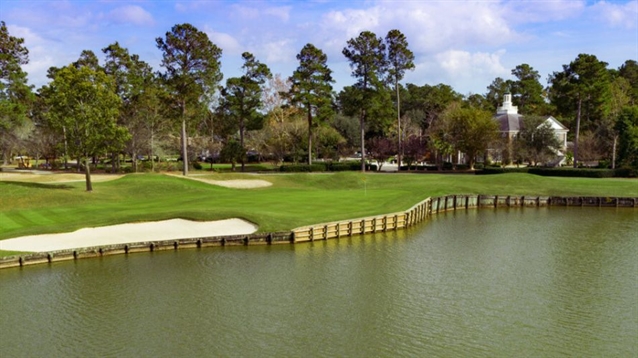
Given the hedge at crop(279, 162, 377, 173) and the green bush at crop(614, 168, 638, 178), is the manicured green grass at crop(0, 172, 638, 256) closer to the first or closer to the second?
the green bush at crop(614, 168, 638, 178)

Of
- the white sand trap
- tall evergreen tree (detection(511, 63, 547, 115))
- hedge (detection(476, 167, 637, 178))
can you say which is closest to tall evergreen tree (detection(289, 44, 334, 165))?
hedge (detection(476, 167, 637, 178))

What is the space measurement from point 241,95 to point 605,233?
6361 centimetres

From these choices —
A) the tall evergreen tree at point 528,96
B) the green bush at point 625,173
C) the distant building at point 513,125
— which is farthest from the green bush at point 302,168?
the tall evergreen tree at point 528,96

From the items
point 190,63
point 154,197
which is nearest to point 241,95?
point 190,63

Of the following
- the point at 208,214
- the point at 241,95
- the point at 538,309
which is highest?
the point at 241,95

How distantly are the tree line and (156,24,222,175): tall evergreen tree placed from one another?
5.5 inches

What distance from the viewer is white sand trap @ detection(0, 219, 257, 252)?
33344 millimetres

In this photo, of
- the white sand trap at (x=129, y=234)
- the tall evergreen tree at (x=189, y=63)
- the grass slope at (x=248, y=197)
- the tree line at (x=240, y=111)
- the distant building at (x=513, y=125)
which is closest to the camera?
the white sand trap at (x=129, y=234)

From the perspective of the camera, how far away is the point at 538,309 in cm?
2369

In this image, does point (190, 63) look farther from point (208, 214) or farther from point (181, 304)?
point (181, 304)

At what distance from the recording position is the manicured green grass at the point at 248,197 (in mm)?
40438

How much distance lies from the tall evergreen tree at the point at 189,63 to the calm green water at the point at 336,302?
41443mm

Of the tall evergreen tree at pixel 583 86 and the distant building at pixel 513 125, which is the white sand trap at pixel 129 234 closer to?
the tall evergreen tree at pixel 583 86

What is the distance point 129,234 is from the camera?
3656 cm
